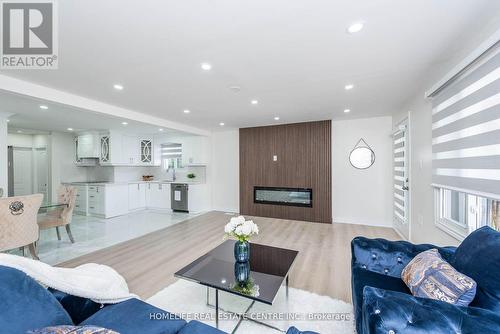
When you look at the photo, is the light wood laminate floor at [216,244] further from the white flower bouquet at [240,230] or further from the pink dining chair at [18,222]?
the white flower bouquet at [240,230]

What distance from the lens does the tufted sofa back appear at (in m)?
1.03

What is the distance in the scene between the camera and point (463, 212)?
85.7 inches

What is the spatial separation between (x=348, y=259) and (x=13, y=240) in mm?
4266

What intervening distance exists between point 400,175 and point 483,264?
330cm

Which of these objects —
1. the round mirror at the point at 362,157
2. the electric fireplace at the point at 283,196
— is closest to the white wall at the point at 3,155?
the electric fireplace at the point at 283,196

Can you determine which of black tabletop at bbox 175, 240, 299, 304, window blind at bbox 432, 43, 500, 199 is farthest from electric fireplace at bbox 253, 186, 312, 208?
black tabletop at bbox 175, 240, 299, 304

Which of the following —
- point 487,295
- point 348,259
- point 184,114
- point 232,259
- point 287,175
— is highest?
point 184,114

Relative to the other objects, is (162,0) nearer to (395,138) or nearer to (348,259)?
(348,259)

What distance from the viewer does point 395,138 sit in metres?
4.36

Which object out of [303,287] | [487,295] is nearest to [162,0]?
[487,295]

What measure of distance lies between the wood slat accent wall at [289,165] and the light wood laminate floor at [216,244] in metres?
0.41

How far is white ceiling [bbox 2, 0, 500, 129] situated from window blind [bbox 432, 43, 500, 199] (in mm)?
370

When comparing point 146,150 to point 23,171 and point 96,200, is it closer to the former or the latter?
point 96,200

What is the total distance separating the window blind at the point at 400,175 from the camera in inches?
148
